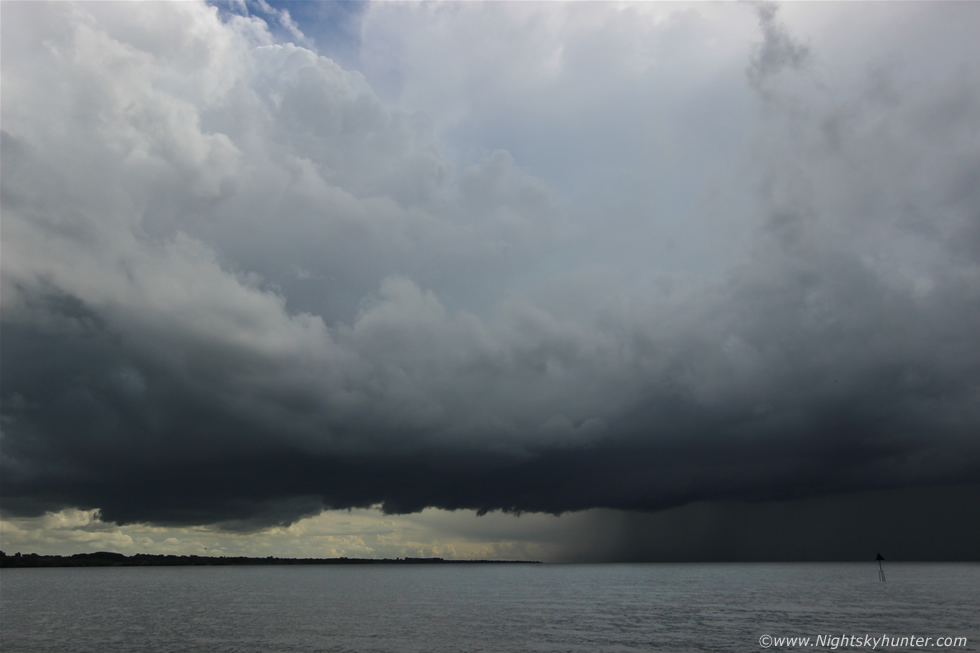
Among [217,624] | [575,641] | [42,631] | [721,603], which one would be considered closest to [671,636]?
[575,641]

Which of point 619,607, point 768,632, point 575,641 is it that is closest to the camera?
point 575,641

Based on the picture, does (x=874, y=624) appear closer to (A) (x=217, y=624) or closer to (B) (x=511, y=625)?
(B) (x=511, y=625)

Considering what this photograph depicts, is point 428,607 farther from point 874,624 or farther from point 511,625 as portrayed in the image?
point 874,624

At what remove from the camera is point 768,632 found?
80000 millimetres

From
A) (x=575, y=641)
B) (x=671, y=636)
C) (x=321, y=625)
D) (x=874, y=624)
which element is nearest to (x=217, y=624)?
(x=321, y=625)

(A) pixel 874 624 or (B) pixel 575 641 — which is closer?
(B) pixel 575 641

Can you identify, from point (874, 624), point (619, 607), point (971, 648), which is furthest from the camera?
point (619, 607)

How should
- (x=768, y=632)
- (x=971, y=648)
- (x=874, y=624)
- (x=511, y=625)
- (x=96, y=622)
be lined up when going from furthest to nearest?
(x=96, y=622), (x=511, y=625), (x=874, y=624), (x=768, y=632), (x=971, y=648)

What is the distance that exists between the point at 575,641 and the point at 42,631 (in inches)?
3068

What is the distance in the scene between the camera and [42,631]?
88250 mm

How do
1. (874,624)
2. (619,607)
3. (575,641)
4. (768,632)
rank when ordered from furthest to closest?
(619,607) < (874,624) < (768,632) < (575,641)

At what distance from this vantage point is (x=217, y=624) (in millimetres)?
95750

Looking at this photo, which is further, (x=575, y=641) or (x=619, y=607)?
(x=619, y=607)

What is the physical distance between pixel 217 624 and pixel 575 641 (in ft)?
192
